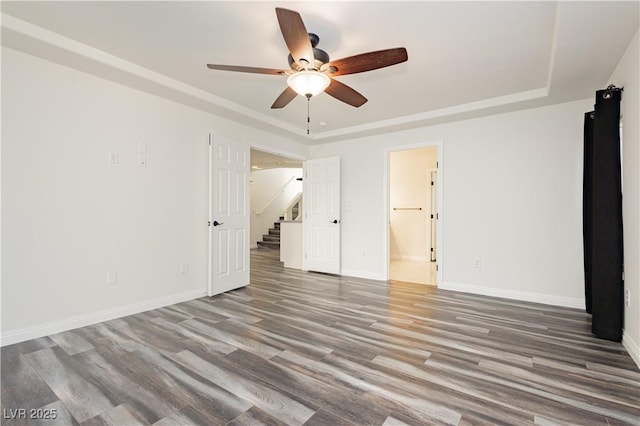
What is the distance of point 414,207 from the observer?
7180 mm

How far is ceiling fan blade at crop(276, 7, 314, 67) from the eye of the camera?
5.60 feet

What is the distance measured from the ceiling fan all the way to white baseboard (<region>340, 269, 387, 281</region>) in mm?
3271

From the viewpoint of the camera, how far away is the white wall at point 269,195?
384 inches

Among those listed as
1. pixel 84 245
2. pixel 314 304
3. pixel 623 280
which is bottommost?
pixel 314 304

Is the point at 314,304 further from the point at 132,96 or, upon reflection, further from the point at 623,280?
the point at 132,96

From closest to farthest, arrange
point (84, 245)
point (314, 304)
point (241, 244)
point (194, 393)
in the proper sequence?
point (194, 393)
point (84, 245)
point (314, 304)
point (241, 244)

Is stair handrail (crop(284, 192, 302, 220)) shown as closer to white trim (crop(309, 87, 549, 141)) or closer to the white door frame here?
white trim (crop(309, 87, 549, 141))

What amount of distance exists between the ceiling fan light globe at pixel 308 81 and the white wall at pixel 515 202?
2.79m

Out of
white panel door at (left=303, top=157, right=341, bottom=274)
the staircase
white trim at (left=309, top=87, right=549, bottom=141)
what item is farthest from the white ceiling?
the staircase

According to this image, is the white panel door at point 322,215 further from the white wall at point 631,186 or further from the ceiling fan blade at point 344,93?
the white wall at point 631,186

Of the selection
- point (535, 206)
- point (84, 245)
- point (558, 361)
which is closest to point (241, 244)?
point (84, 245)

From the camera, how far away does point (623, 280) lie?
250cm

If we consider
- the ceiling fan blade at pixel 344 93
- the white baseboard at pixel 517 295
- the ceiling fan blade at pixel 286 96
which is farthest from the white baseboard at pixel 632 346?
the ceiling fan blade at pixel 286 96

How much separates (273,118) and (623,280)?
4.33 m
